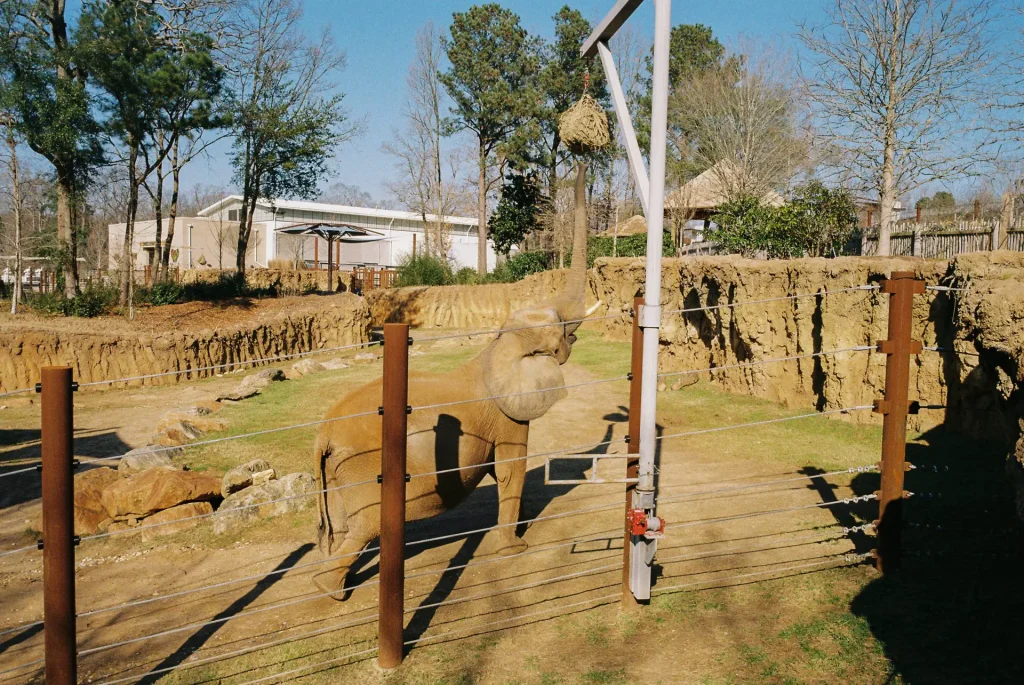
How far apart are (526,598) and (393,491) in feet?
4.97

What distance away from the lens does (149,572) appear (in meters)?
6.04

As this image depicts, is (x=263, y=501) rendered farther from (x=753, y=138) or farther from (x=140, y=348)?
(x=753, y=138)

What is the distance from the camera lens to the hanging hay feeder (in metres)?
4.90

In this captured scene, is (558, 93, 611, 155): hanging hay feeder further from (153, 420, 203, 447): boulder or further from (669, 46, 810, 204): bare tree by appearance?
(669, 46, 810, 204): bare tree

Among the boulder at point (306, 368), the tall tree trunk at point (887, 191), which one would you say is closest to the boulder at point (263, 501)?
the boulder at point (306, 368)

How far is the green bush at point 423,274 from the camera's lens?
29.1 m

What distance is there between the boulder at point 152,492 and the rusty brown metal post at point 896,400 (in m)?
6.08

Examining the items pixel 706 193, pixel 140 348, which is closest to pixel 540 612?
pixel 140 348

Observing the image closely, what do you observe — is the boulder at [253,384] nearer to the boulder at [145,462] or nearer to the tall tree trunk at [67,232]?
the boulder at [145,462]

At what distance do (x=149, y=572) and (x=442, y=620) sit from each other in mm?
2788

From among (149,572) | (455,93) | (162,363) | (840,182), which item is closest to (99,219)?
(455,93)

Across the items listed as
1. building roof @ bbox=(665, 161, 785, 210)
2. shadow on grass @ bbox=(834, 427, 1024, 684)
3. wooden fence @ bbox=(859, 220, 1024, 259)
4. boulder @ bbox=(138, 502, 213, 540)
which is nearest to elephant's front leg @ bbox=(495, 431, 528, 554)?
shadow on grass @ bbox=(834, 427, 1024, 684)

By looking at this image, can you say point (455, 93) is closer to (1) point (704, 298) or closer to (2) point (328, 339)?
(2) point (328, 339)

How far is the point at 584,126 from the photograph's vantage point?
16.1 feet
